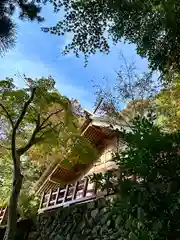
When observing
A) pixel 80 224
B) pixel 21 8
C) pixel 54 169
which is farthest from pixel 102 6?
pixel 54 169

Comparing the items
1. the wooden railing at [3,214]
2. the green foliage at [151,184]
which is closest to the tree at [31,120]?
the wooden railing at [3,214]

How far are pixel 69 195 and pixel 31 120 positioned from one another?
7.03 feet

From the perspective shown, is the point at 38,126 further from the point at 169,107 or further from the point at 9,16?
the point at 9,16

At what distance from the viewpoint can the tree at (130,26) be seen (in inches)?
209

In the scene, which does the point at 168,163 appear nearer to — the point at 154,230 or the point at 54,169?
the point at 154,230

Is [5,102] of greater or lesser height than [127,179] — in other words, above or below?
above

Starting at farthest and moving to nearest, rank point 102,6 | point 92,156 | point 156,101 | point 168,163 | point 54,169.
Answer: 1. point 54,169
2. point 92,156
3. point 156,101
4. point 102,6
5. point 168,163

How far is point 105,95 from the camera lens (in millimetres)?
10031

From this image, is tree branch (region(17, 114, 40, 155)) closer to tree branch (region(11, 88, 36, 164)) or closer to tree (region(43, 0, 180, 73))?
tree branch (region(11, 88, 36, 164))

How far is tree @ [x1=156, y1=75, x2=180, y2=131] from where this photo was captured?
312 inches

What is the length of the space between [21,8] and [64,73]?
3.92 meters

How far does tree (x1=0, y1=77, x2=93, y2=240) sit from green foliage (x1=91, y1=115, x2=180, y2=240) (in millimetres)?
3893

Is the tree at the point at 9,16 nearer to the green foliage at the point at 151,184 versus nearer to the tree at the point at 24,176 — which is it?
the green foliage at the point at 151,184

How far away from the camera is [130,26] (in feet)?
19.1
